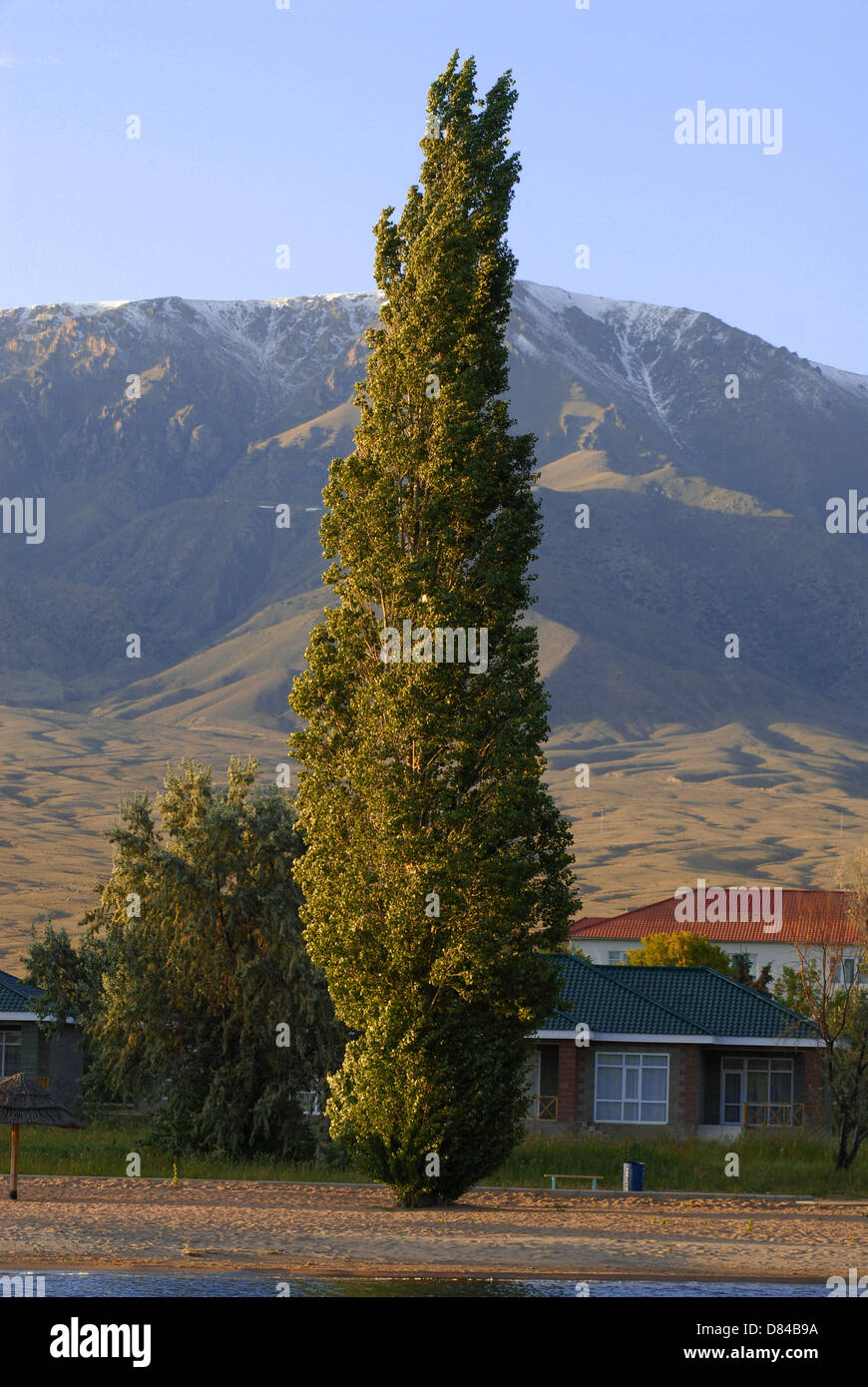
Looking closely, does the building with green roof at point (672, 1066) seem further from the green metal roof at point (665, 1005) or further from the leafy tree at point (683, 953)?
the leafy tree at point (683, 953)

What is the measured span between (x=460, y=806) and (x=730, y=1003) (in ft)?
95.3

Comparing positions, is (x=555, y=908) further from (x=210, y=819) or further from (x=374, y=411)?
(x=210, y=819)

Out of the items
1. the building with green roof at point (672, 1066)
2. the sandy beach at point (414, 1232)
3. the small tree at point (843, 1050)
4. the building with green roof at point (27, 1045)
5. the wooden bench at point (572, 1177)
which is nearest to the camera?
the sandy beach at point (414, 1232)

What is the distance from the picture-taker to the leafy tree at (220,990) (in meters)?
38.8

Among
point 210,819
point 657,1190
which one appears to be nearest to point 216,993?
point 210,819

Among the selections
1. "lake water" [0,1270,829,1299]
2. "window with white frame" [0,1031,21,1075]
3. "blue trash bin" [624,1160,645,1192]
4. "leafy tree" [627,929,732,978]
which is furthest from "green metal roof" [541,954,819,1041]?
"lake water" [0,1270,829,1299]

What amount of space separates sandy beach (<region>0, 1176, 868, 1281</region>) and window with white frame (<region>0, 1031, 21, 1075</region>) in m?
23.5

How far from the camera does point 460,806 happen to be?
95.2 ft

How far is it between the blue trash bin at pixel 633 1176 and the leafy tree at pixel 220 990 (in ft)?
22.1

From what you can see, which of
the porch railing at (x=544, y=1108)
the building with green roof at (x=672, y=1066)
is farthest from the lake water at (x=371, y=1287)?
the porch railing at (x=544, y=1108)

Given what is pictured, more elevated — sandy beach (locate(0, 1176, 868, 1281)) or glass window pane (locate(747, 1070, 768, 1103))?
sandy beach (locate(0, 1176, 868, 1281))

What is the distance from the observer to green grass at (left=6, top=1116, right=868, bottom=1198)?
38.2 metres

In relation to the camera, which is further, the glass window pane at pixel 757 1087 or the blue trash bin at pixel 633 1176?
the glass window pane at pixel 757 1087

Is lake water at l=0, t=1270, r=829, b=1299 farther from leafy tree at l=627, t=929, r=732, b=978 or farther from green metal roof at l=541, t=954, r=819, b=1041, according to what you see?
leafy tree at l=627, t=929, r=732, b=978
